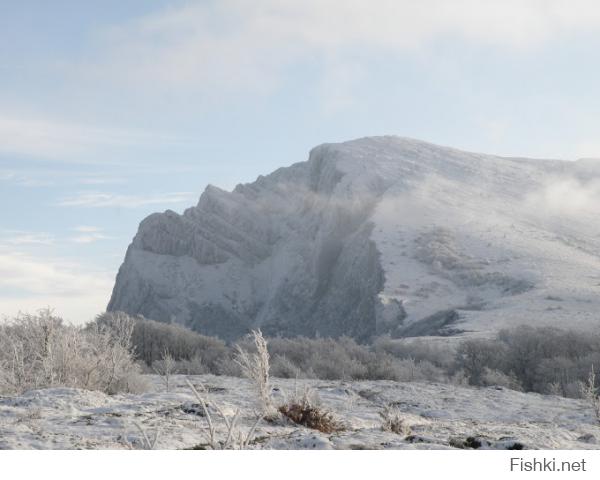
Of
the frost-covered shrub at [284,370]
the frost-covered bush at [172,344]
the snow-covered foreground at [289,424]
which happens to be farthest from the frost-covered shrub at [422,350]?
the snow-covered foreground at [289,424]

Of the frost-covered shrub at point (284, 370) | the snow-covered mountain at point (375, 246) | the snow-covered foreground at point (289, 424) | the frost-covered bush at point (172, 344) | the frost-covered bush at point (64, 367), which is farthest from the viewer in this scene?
the snow-covered mountain at point (375, 246)

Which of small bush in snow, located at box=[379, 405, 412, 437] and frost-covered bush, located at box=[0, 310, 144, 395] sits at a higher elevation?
frost-covered bush, located at box=[0, 310, 144, 395]

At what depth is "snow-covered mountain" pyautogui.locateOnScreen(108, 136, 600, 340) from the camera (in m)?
49.1

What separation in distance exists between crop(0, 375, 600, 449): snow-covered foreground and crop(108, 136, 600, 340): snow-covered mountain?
95.4 ft

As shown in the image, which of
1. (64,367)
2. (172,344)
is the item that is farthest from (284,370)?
(64,367)

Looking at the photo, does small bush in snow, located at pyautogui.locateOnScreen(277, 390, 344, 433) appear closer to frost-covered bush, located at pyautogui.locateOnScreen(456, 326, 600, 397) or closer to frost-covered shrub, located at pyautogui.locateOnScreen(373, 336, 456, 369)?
frost-covered bush, located at pyautogui.locateOnScreen(456, 326, 600, 397)

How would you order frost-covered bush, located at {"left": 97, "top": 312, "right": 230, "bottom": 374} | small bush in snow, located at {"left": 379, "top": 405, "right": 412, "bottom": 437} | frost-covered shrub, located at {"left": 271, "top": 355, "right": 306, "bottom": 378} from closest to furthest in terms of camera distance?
small bush in snow, located at {"left": 379, "top": 405, "right": 412, "bottom": 437}, frost-covered shrub, located at {"left": 271, "top": 355, "right": 306, "bottom": 378}, frost-covered bush, located at {"left": 97, "top": 312, "right": 230, "bottom": 374}

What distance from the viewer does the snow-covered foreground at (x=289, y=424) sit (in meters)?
5.52

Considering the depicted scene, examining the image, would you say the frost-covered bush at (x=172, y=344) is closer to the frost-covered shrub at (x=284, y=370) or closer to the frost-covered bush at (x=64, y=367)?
the frost-covered shrub at (x=284, y=370)

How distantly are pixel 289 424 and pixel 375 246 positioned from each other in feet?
175

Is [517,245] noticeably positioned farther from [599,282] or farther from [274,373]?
[274,373]

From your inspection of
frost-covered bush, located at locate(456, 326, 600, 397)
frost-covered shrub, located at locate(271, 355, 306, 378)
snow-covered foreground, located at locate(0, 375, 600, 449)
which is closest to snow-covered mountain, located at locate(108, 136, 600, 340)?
frost-covered bush, located at locate(456, 326, 600, 397)

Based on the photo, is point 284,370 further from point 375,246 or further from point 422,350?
point 375,246

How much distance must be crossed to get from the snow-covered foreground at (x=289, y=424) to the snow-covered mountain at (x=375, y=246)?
2909cm
